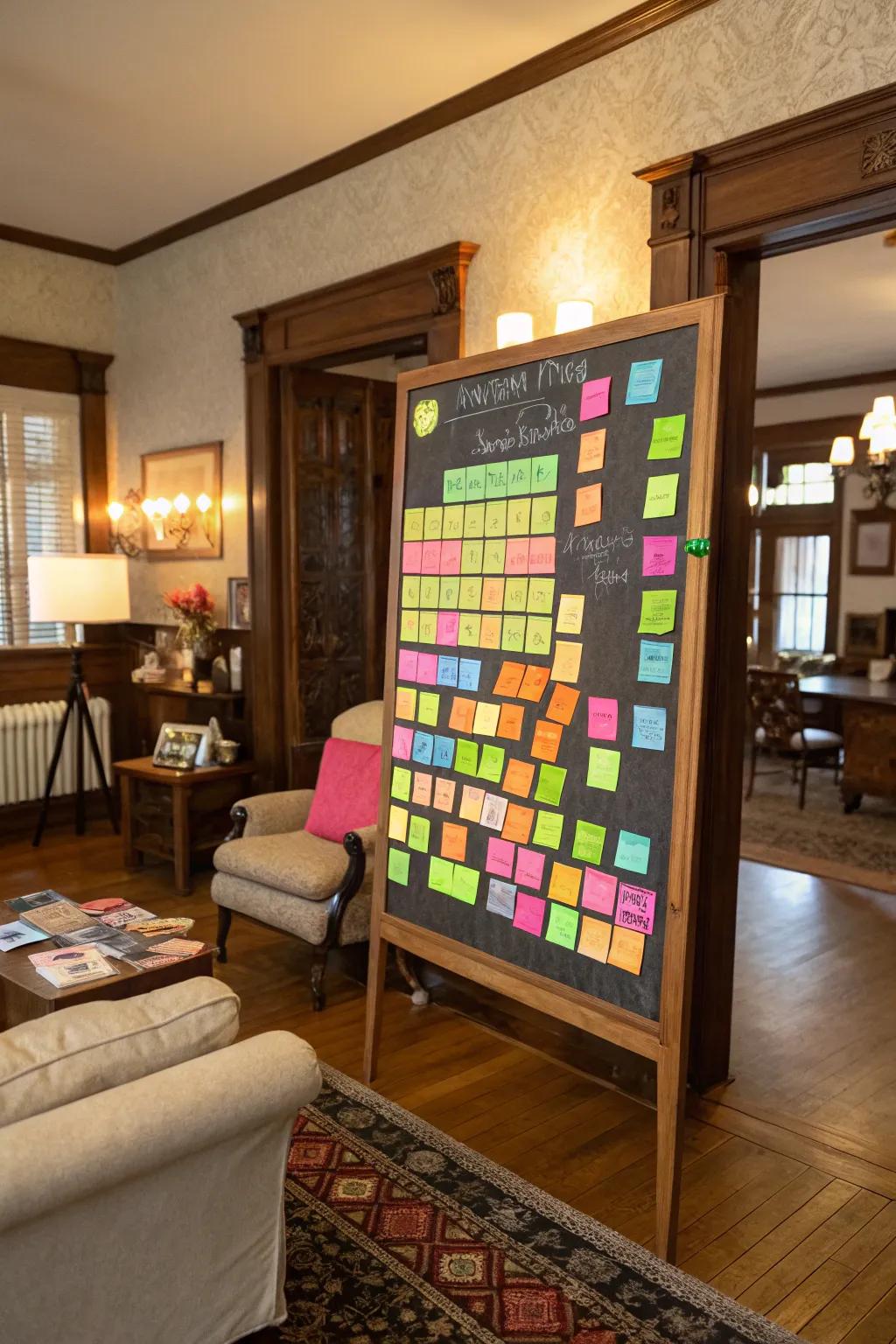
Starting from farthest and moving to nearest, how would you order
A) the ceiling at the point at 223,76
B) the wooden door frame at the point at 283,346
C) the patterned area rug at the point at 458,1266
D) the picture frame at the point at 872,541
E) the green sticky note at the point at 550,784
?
the picture frame at the point at 872,541 → the wooden door frame at the point at 283,346 → the ceiling at the point at 223,76 → the green sticky note at the point at 550,784 → the patterned area rug at the point at 458,1266

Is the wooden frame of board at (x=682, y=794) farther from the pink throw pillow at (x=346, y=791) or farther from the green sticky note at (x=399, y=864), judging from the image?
the pink throw pillow at (x=346, y=791)

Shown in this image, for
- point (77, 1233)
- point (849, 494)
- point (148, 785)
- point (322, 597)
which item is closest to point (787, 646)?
point (849, 494)

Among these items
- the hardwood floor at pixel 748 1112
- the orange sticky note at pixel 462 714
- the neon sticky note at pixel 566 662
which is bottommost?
the hardwood floor at pixel 748 1112

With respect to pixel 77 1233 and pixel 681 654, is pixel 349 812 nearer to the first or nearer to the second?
pixel 681 654

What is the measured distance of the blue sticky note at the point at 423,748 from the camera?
10.2 feet

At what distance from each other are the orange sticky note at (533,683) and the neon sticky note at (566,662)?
34mm

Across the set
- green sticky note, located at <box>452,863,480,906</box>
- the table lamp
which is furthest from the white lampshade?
green sticky note, located at <box>452,863,480,906</box>

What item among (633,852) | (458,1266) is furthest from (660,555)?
(458,1266)

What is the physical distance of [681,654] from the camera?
7.82 feet

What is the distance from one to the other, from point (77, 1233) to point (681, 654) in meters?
1.64

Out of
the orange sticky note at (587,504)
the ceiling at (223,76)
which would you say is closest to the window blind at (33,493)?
the ceiling at (223,76)

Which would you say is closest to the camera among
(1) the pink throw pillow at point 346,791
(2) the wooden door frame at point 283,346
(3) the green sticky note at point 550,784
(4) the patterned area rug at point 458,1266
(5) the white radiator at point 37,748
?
(4) the patterned area rug at point 458,1266

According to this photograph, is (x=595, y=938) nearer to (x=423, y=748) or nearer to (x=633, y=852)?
(x=633, y=852)

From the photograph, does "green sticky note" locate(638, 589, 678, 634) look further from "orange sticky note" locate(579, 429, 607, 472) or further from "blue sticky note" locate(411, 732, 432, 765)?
"blue sticky note" locate(411, 732, 432, 765)
